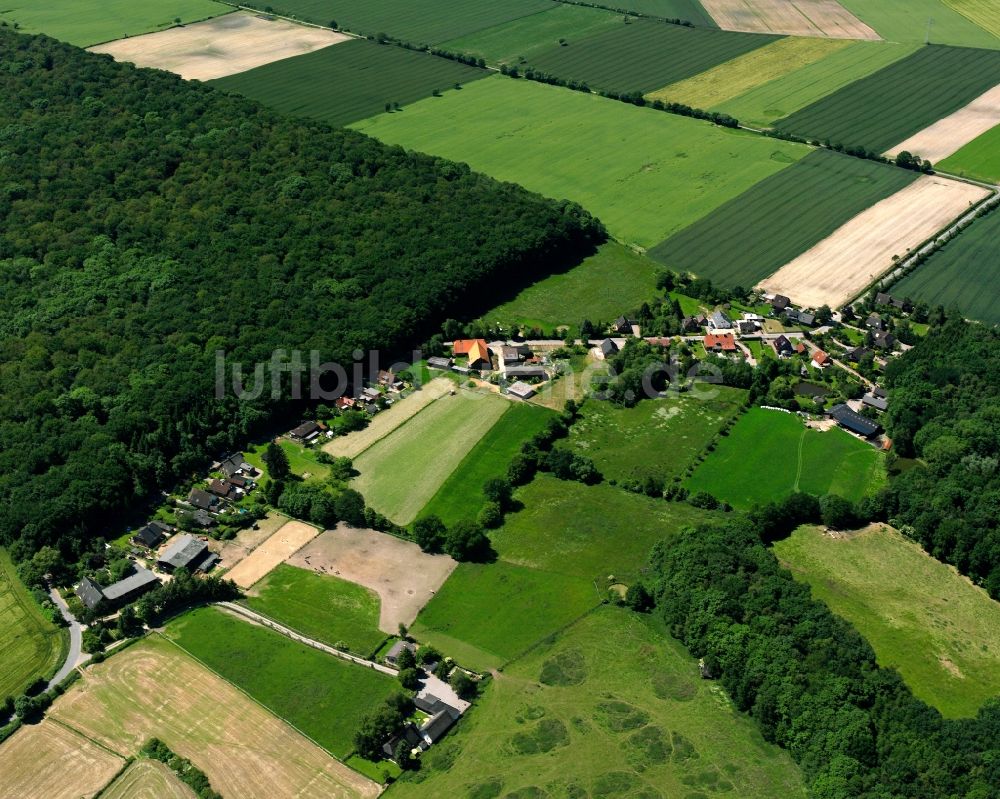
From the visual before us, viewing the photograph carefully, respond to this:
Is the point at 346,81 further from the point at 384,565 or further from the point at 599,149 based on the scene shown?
the point at 384,565

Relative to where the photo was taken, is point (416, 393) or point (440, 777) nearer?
point (440, 777)

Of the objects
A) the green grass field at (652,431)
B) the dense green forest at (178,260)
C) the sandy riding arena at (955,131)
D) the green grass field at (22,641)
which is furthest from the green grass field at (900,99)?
the green grass field at (22,641)

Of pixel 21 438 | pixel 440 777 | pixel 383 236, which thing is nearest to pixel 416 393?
pixel 383 236

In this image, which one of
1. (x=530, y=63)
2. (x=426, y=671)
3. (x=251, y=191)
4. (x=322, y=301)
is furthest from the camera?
(x=530, y=63)

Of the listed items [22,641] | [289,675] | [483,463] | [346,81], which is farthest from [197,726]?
[346,81]

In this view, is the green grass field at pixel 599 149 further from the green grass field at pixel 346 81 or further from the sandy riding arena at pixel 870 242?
the sandy riding arena at pixel 870 242

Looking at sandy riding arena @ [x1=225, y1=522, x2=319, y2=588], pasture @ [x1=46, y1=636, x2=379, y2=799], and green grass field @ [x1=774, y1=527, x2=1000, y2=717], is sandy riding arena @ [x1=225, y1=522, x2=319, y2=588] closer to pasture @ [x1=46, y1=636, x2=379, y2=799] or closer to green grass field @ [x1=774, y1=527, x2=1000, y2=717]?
pasture @ [x1=46, y1=636, x2=379, y2=799]

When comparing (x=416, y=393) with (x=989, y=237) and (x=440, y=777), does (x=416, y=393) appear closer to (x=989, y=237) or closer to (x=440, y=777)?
(x=440, y=777)
